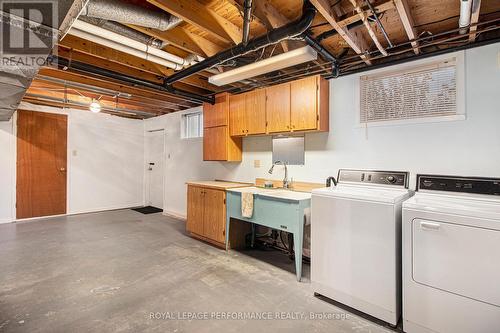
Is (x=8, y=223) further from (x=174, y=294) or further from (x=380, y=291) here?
(x=380, y=291)

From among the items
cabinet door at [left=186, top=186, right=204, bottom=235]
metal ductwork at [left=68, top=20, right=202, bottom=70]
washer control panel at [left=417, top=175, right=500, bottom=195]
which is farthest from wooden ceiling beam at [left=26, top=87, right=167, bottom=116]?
washer control panel at [left=417, top=175, right=500, bottom=195]

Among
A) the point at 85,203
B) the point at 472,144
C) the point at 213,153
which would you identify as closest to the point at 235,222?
the point at 213,153

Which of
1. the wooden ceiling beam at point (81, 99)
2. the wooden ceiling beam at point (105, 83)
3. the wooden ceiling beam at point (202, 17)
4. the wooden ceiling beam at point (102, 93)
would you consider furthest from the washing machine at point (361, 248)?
the wooden ceiling beam at point (81, 99)

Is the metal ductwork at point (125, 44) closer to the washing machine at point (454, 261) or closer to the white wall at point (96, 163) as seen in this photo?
the washing machine at point (454, 261)

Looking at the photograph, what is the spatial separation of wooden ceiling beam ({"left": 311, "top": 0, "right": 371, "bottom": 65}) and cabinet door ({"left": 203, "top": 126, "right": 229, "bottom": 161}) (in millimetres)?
2225

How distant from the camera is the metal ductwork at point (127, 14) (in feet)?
5.85

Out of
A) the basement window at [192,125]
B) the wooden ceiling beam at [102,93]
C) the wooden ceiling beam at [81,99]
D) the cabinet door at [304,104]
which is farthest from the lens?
the basement window at [192,125]

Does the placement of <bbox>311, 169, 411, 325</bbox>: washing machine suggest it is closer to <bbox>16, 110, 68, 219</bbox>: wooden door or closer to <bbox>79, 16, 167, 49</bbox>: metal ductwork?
<bbox>79, 16, 167, 49</bbox>: metal ductwork

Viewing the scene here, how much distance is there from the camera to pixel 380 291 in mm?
2004

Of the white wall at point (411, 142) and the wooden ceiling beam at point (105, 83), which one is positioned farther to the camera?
the wooden ceiling beam at point (105, 83)

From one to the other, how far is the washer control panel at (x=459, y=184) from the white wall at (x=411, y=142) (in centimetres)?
26

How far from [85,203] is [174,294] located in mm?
4646

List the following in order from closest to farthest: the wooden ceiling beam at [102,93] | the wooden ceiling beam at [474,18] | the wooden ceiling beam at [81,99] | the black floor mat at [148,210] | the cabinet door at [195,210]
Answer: the wooden ceiling beam at [474,18], the wooden ceiling beam at [102,93], the cabinet door at [195,210], the wooden ceiling beam at [81,99], the black floor mat at [148,210]

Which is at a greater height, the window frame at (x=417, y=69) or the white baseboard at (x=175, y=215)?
the window frame at (x=417, y=69)
